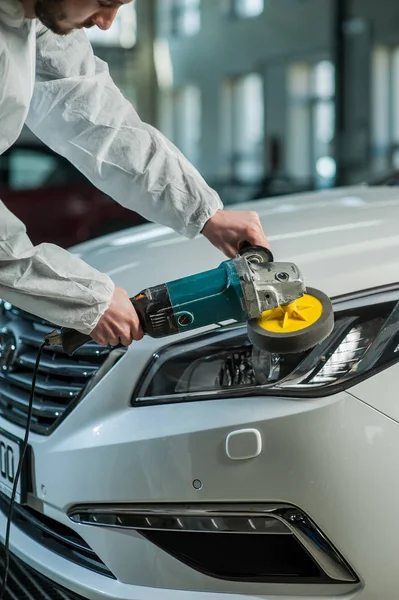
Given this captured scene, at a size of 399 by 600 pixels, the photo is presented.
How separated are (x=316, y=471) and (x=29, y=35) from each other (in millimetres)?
951

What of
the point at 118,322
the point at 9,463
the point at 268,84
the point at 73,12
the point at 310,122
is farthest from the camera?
the point at 268,84

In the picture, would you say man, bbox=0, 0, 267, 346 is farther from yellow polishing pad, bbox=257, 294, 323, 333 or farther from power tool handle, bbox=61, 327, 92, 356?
power tool handle, bbox=61, 327, 92, 356

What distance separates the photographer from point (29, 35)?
1479mm

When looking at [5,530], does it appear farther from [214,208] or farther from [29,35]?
[29,35]

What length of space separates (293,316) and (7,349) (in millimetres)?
851

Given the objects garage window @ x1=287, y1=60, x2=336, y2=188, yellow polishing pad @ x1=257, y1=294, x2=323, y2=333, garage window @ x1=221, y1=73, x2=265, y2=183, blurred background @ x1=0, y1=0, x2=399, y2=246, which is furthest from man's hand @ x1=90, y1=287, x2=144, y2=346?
garage window @ x1=221, y1=73, x2=265, y2=183

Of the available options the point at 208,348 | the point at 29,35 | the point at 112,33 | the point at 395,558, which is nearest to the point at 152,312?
the point at 208,348

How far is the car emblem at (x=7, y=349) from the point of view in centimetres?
203

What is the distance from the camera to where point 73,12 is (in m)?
1.32

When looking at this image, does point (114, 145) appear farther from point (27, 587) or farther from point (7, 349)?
point (27, 587)

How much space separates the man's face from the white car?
2.07 feet

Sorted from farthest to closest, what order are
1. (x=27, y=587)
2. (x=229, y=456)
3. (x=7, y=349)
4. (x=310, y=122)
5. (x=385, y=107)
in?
(x=310, y=122), (x=385, y=107), (x=27, y=587), (x=7, y=349), (x=229, y=456)

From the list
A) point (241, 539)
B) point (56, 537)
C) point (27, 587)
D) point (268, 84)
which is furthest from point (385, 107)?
point (241, 539)

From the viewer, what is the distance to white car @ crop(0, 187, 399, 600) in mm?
1529
